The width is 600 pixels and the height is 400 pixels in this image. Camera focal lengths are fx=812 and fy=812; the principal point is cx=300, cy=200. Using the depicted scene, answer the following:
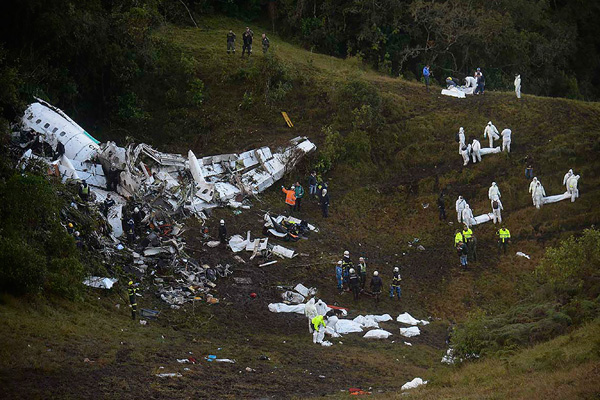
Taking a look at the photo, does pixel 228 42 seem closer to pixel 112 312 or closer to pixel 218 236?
pixel 218 236

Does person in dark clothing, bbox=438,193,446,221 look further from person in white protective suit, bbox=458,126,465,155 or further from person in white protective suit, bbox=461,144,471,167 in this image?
person in white protective suit, bbox=458,126,465,155

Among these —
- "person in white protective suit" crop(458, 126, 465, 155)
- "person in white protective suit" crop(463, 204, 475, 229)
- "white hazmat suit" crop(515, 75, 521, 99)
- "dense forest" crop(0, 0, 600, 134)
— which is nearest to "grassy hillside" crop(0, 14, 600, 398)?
"white hazmat suit" crop(515, 75, 521, 99)

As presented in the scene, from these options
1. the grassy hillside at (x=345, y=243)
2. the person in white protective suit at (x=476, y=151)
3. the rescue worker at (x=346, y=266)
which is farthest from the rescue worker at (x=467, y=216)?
the rescue worker at (x=346, y=266)

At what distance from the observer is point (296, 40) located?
169 ft

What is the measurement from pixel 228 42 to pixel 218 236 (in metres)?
15.8

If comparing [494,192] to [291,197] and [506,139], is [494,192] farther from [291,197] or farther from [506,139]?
[291,197]

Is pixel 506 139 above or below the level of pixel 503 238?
above

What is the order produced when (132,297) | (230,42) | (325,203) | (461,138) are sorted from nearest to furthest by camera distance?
(132,297)
(325,203)
(461,138)
(230,42)

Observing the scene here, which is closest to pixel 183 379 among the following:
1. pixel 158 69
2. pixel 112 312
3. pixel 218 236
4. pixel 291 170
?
pixel 112 312

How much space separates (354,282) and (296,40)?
2546 centimetres

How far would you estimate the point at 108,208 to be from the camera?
31.9 meters

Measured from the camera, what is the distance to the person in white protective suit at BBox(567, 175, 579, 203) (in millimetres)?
34938

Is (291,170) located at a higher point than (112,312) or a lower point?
higher

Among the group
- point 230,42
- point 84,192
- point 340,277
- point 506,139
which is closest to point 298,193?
point 340,277
